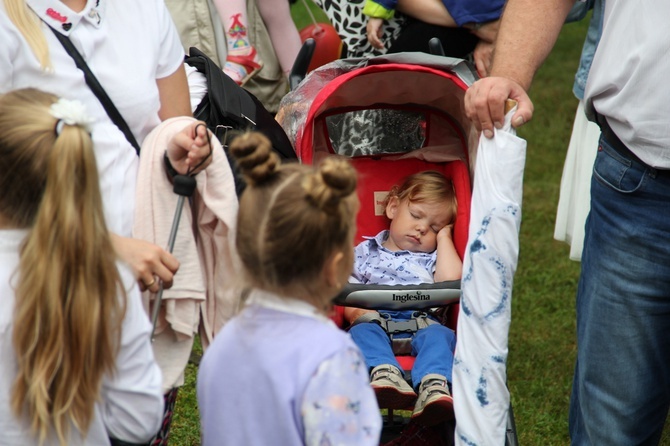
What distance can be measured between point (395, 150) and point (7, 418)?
211 cm

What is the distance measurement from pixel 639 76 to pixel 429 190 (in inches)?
52.1

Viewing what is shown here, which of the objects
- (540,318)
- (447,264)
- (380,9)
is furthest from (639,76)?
(540,318)

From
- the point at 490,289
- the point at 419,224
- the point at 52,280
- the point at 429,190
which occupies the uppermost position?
the point at 52,280

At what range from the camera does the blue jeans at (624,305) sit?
8.34 ft

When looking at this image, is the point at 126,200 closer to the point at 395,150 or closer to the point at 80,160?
the point at 80,160

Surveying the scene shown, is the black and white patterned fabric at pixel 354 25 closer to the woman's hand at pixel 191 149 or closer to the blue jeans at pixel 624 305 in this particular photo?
the blue jeans at pixel 624 305

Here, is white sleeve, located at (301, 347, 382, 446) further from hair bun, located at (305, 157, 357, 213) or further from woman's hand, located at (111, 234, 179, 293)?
woman's hand, located at (111, 234, 179, 293)

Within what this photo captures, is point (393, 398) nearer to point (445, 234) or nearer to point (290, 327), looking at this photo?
point (445, 234)

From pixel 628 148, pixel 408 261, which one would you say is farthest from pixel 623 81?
pixel 408 261

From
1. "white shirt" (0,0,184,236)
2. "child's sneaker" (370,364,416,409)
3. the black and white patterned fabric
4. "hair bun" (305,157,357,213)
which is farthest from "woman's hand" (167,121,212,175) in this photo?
the black and white patterned fabric

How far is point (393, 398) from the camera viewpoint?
2932mm

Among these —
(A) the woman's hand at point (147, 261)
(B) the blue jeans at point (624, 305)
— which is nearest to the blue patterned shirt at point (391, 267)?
(B) the blue jeans at point (624, 305)

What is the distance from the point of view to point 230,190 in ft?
8.38

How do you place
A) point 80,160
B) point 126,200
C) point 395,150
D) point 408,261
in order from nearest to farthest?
point 80,160, point 126,200, point 408,261, point 395,150
